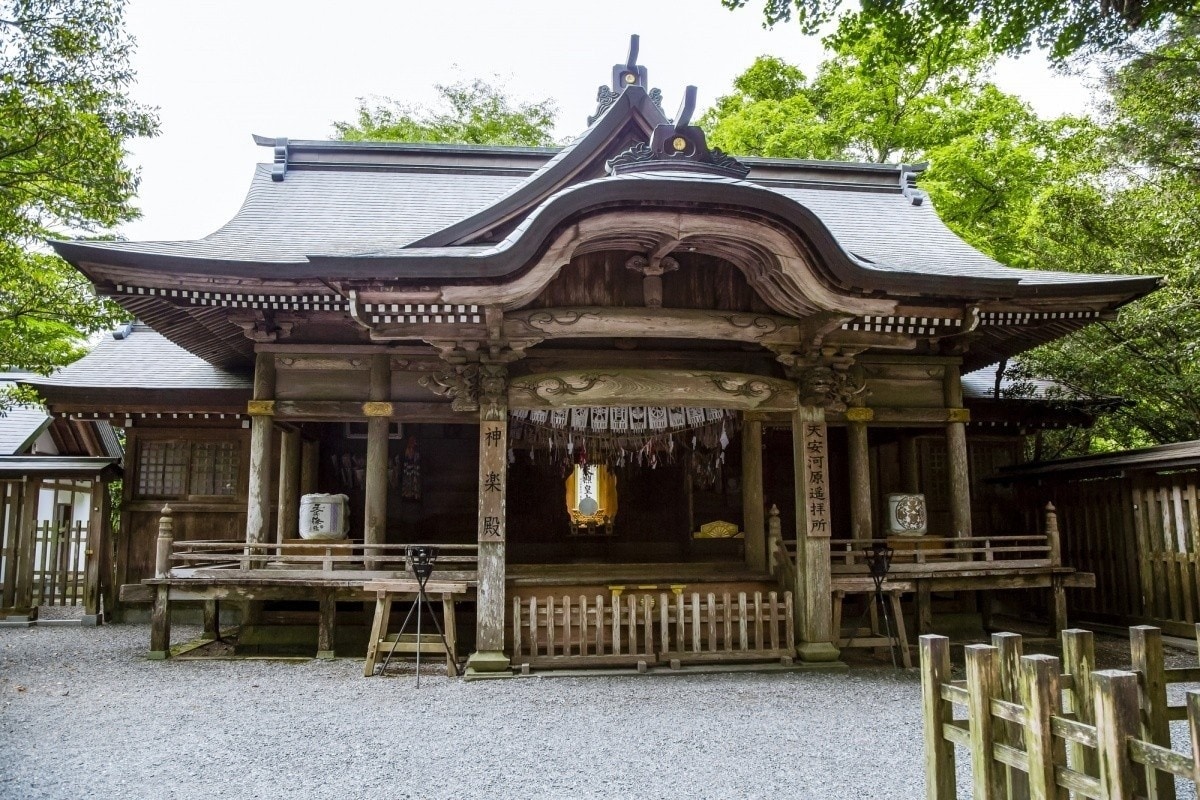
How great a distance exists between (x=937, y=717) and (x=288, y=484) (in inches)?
333

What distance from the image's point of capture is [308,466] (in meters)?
11.4

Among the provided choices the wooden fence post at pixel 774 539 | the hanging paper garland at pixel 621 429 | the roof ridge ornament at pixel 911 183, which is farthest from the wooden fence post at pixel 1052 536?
the roof ridge ornament at pixel 911 183

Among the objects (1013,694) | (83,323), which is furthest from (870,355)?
(83,323)


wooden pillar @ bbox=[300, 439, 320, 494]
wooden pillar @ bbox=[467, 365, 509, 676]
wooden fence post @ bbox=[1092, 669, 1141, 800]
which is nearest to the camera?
wooden fence post @ bbox=[1092, 669, 1141, 800]

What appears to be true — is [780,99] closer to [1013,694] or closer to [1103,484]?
[1103,484]

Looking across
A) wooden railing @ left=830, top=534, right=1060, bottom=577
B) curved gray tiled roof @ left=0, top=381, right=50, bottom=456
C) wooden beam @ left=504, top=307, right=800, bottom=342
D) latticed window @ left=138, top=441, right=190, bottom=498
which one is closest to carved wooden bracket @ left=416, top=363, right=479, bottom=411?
wooden beam @ left=504, top=307, right=800, bottom=342

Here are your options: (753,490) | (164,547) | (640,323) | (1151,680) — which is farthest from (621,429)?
(1151,680)

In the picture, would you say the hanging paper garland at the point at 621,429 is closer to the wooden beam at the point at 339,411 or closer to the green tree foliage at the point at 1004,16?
the wooden beam at the point at 339,411

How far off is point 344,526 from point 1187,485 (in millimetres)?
9730

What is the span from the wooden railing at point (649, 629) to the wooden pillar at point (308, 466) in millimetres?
4612

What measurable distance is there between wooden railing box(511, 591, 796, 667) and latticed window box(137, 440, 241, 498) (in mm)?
5898

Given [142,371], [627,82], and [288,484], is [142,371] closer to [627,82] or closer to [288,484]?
[288,484]

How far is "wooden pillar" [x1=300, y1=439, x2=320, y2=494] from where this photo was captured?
1134 cm

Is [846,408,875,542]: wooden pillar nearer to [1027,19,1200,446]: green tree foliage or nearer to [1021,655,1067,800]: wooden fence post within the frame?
[1027,19,1200,446]: green tree foliage
